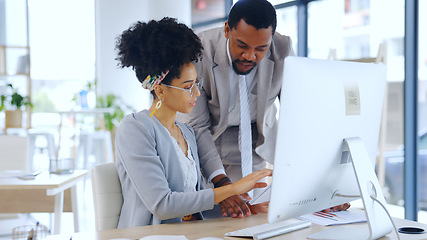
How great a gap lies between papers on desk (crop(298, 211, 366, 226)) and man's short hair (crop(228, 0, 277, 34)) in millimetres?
677

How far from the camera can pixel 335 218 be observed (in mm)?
1467

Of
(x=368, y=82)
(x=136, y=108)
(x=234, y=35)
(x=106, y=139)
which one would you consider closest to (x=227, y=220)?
(x=368, y=82)

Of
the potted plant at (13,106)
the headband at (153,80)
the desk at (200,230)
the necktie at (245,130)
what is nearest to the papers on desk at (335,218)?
the desk at (200,230)

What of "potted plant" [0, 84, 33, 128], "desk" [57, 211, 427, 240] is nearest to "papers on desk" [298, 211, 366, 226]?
"desk" [57, 211, 427, 240]

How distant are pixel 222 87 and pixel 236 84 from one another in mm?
72

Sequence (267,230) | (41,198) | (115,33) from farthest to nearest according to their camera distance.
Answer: (115,33) → (41,198) → (267,230)

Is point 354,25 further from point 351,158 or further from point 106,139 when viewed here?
point 351,158

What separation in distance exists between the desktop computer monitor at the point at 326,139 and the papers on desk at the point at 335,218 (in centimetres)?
13

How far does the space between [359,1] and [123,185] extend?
12.7 feet

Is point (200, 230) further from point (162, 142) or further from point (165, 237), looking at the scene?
point (162, 142)

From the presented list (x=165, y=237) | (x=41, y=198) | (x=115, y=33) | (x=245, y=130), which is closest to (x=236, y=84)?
(x=245, y=130)

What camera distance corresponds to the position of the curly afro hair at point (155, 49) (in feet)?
5.26

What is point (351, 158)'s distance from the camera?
1.17m

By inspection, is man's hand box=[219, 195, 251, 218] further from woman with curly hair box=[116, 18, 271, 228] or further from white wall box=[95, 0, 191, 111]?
white wall box=[95, 0, 191, 111]
